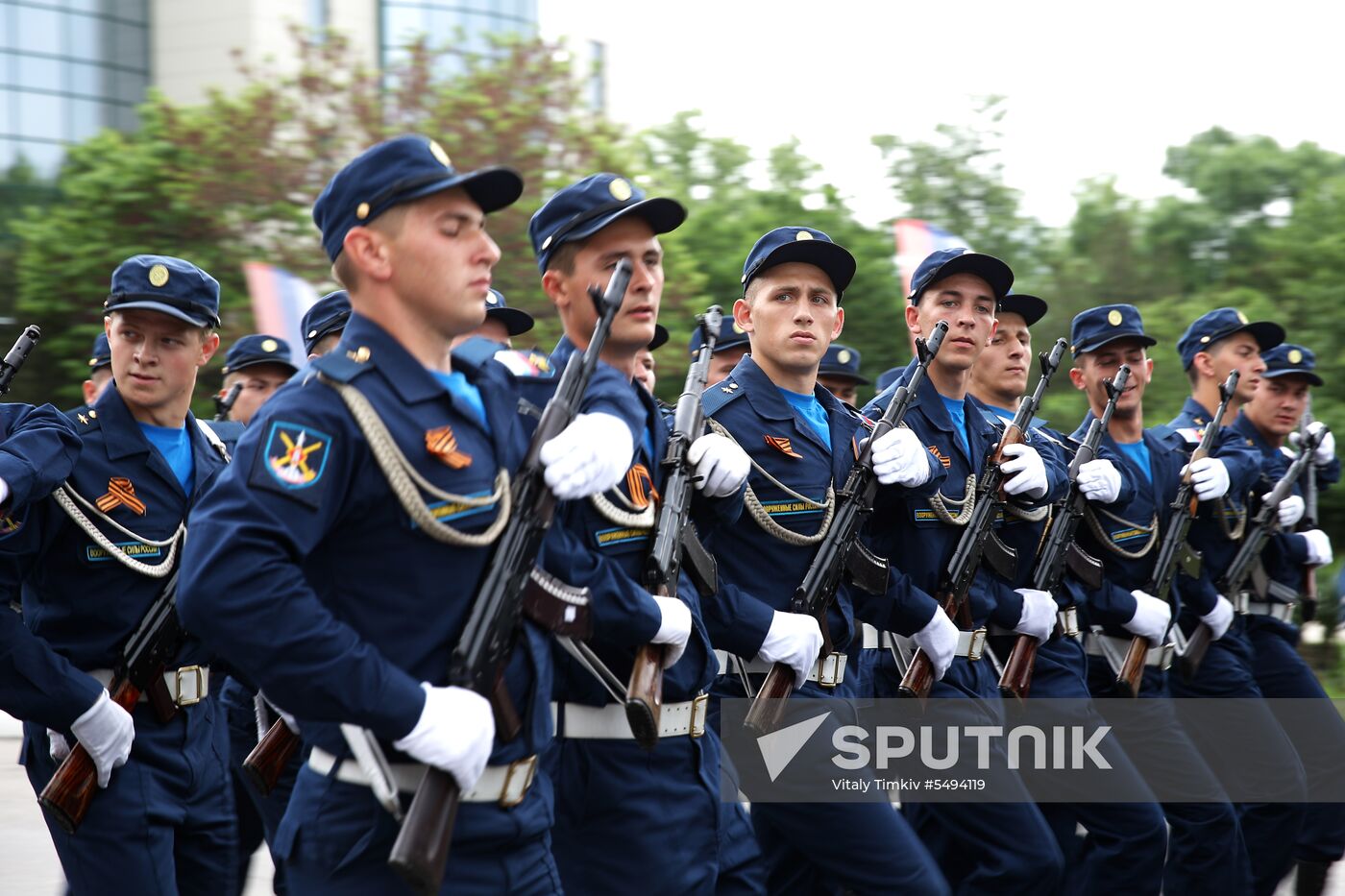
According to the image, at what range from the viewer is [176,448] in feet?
15.5

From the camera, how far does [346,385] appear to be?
2.88 meters

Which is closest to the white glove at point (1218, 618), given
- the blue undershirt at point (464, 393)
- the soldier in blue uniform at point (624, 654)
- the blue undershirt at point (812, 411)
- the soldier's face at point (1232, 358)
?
the soldier's face at point (1232, 358)

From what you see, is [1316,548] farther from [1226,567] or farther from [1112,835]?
[1112,835]

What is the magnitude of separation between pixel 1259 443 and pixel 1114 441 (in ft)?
6.02

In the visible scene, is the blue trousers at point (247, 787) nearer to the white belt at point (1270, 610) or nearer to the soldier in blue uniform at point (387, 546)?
the soldier in blue uniform at point (387, 546)

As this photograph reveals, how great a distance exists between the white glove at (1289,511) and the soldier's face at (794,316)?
360 centimetres

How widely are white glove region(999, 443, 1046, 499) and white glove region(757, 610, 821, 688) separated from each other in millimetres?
1472

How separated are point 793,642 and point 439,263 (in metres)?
1.87

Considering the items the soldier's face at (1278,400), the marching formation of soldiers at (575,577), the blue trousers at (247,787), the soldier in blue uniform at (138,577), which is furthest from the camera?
the soldier's face at (1278,400)

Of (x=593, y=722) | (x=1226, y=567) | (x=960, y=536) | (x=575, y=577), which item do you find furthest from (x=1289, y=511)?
(x=575, y=577)

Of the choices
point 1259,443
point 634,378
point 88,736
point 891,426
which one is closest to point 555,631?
point 634,378

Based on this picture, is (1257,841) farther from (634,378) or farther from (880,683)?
(634,378)

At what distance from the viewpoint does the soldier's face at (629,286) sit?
13.3 feet

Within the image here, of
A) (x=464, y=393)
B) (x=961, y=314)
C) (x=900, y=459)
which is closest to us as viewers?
(x=464, y=393)
